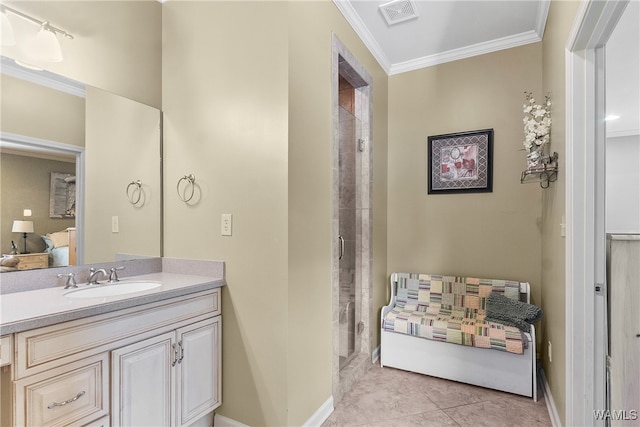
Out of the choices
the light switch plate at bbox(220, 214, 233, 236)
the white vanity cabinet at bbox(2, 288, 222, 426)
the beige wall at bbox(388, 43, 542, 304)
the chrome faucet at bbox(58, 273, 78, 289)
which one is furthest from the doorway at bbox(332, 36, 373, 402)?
the chrome faucet at bbox(58, 273, 78, 289)

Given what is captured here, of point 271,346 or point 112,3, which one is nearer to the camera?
point 271,346

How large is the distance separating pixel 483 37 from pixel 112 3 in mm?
2769

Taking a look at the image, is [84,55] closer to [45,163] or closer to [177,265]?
[45,163]

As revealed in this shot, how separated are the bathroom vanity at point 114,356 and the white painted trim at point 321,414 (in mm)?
565

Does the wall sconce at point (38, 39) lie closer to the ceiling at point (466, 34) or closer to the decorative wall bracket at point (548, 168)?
the ceiling at point (466, 34)

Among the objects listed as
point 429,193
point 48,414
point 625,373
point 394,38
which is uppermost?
point 394,38

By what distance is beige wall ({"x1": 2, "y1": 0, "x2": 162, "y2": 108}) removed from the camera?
168 cm

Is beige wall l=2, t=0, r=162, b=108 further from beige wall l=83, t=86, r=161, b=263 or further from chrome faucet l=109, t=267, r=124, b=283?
chrome faucet l=109, t=267, r=124, b=283

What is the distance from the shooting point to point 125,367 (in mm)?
1397

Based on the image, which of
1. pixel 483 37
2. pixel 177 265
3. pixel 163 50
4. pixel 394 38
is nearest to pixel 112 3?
pixel 163 50

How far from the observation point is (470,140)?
2896 millimetres

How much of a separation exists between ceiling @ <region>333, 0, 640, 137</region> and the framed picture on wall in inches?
78.6

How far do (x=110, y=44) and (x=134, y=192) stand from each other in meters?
0.88

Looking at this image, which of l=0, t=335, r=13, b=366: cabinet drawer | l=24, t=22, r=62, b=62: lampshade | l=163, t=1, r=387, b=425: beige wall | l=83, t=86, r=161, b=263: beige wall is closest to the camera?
l=0, t=335, r=13, b=366: cabinet drawer
